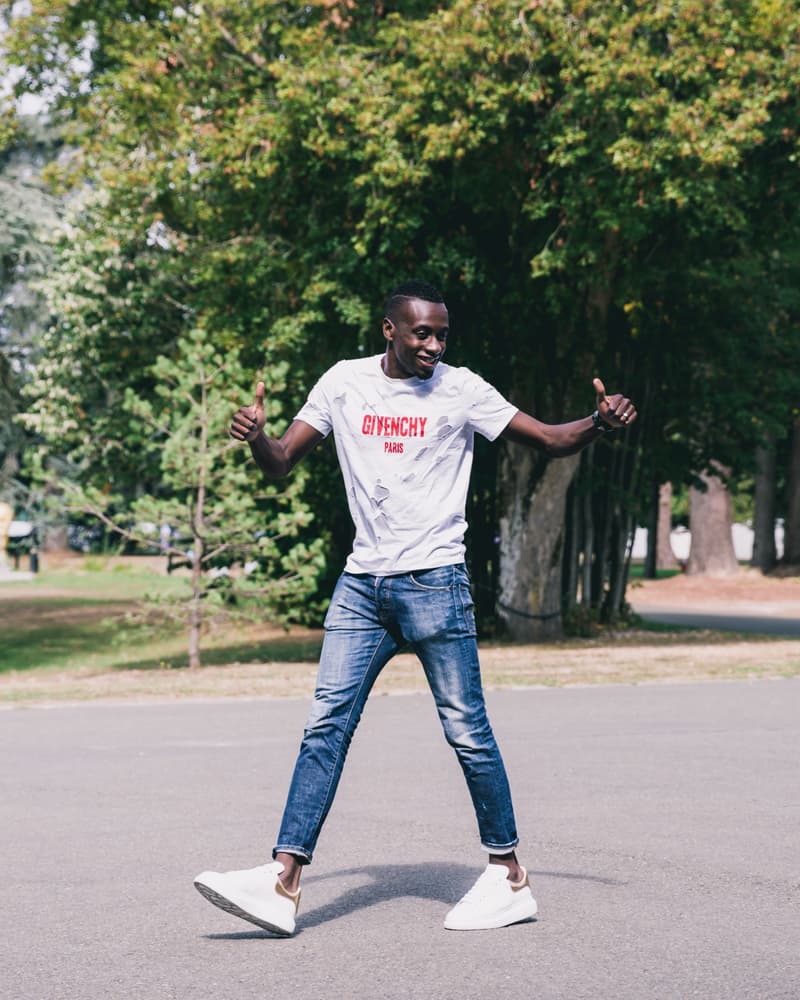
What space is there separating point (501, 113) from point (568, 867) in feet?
36.3

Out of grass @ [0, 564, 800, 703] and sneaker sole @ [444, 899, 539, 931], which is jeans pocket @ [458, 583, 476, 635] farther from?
grass @ [0, 564, 800, 703]

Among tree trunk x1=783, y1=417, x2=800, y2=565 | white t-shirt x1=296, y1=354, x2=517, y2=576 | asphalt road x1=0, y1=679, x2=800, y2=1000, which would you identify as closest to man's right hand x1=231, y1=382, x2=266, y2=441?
white t-shirt x1=296, y1=354, x2=517, y2=576

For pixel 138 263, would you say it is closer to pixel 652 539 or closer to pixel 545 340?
pixel 545 340

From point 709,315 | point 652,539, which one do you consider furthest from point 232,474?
point 652,539

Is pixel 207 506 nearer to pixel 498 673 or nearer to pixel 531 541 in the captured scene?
pixel 498 673

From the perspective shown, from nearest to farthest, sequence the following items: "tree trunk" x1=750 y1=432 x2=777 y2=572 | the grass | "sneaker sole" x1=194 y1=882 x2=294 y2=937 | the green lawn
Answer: "sneaker sole" x1=194 y1=882 x2=294 y2=937 → the grass → the green lawn → "tree trunk" x1=750 y1=432 x2=777 y2=572

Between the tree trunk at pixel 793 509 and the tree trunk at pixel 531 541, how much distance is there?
64.4 ft

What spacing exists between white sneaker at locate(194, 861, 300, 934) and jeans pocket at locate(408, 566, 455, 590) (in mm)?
974

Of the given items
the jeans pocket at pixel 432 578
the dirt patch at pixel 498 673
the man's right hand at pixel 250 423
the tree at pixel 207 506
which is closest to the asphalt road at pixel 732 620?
the dirt patch at pixel 498 673

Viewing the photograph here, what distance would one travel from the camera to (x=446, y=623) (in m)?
5.19

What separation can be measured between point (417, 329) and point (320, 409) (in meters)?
0.44

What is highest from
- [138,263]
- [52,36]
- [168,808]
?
[52,36]

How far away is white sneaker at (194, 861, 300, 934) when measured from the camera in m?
4.81

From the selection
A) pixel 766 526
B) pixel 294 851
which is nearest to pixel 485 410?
pixel 294 851
